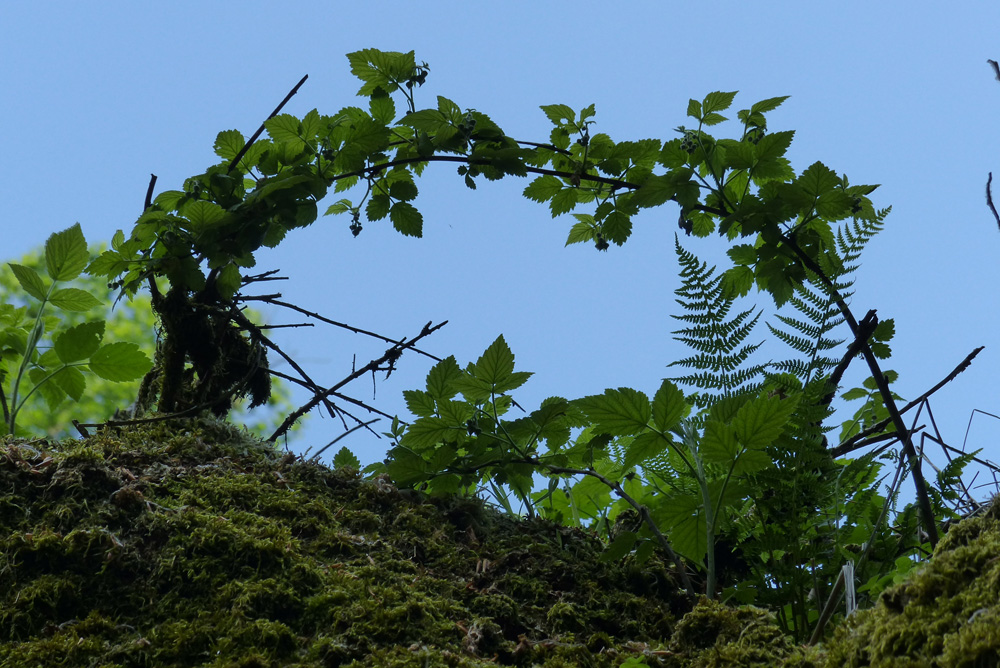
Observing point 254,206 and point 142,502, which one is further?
point 254,206

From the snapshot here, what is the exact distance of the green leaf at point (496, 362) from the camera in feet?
6.41

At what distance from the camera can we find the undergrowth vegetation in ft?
5.84

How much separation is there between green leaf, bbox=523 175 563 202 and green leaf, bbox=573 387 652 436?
3.87 feet

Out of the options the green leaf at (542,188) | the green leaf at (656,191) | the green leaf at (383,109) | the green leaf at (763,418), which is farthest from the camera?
the green leaf at (542,188)

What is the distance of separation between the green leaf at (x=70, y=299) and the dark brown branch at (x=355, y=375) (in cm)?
77

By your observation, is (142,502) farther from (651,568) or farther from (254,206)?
(651,568)

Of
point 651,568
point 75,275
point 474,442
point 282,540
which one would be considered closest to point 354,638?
point 282,540

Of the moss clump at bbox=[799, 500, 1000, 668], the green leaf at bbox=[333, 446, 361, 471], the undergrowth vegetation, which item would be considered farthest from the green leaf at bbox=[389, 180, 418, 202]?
the moss clump at bbox=[799, 500, 1000, 668]

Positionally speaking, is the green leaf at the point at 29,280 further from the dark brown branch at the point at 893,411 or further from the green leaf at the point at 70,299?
the dark brown branch at the point at 893,411

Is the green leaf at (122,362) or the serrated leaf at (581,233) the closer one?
the green leaf at (122,362)

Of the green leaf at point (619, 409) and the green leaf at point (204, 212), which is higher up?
the green leaf at point (204, 212)

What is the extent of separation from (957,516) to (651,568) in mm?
762

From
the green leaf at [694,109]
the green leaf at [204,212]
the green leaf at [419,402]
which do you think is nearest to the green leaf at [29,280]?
the green leaf at [204,212]

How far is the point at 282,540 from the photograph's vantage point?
182 cm
